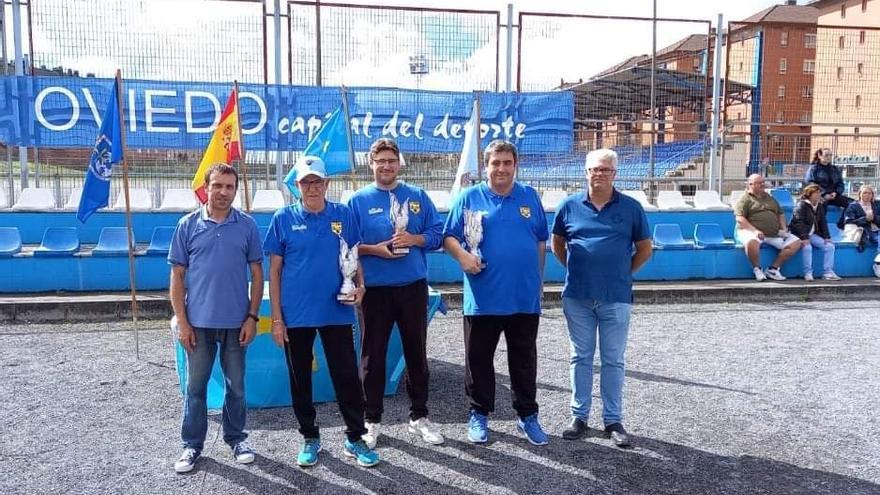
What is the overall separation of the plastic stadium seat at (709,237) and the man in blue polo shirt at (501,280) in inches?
244

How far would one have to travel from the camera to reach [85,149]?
Result: 372 inches

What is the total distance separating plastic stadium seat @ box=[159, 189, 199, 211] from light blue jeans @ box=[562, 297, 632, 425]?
24.6 ft

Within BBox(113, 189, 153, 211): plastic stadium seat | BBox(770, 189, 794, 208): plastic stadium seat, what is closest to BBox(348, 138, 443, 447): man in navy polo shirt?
BBox(113, 189, 153, 211): plastic stadium seat

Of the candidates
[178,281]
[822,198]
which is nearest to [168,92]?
[178,281]

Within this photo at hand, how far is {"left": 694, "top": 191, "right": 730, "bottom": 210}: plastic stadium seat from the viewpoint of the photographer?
11.1 meters

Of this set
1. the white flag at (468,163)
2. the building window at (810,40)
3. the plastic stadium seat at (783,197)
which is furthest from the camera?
the building window at (810,40)

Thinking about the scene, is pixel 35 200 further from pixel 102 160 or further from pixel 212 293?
pixel 212 293

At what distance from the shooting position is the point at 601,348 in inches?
163

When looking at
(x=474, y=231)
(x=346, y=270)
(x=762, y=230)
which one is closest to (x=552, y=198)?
(x=762, y=230)

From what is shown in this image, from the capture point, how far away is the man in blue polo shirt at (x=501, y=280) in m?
3.92

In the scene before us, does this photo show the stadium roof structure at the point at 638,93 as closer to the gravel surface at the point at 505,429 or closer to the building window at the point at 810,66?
the building window at the point at 810,66

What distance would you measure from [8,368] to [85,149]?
4.90 m

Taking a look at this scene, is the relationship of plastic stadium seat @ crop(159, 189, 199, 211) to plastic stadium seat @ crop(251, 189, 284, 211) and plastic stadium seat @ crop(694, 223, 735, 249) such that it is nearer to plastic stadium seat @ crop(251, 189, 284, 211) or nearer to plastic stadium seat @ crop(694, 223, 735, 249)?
plastic stadium seat @ crop(251, 189, 284, 211)

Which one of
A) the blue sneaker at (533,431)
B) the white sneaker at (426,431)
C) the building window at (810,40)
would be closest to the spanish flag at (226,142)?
the white sneaker at (426,431)
